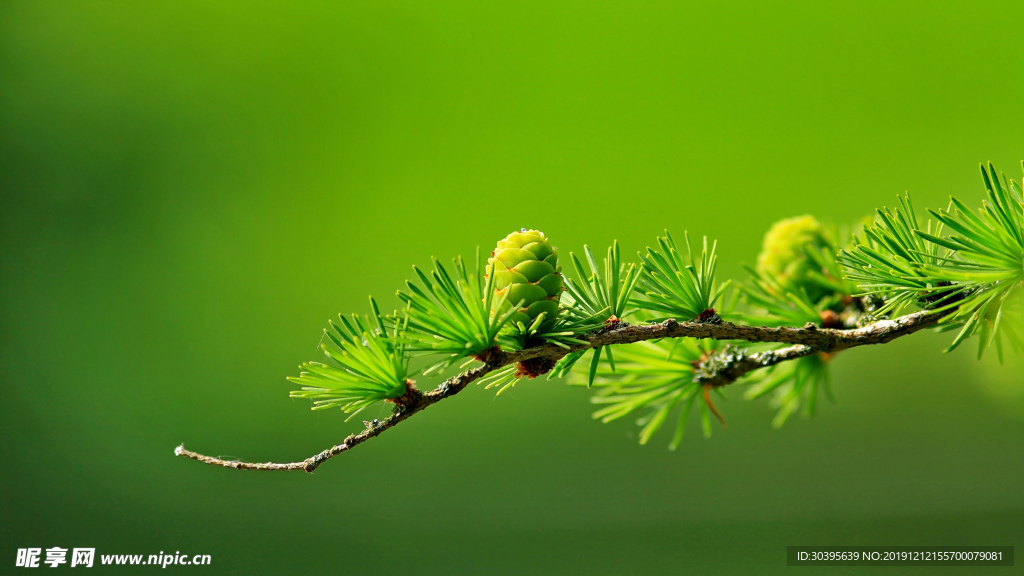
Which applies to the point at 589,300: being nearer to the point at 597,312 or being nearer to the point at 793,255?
the point at 597,312

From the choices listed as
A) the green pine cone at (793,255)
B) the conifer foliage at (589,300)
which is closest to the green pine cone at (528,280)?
the conifer foliage at (589,300)

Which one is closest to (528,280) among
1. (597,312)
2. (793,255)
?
(597,312)

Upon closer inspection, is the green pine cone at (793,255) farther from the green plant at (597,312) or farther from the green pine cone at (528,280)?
the green pine cone at (528,280)

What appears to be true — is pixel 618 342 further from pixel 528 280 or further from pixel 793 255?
pixel 793 255

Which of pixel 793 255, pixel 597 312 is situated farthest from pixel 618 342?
pixel 793 255

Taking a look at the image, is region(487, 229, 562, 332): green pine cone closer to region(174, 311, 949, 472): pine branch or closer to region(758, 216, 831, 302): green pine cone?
region(174, 311, 949, 472): pine branch

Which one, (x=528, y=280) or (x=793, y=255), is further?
→ (x=793, y=255)
